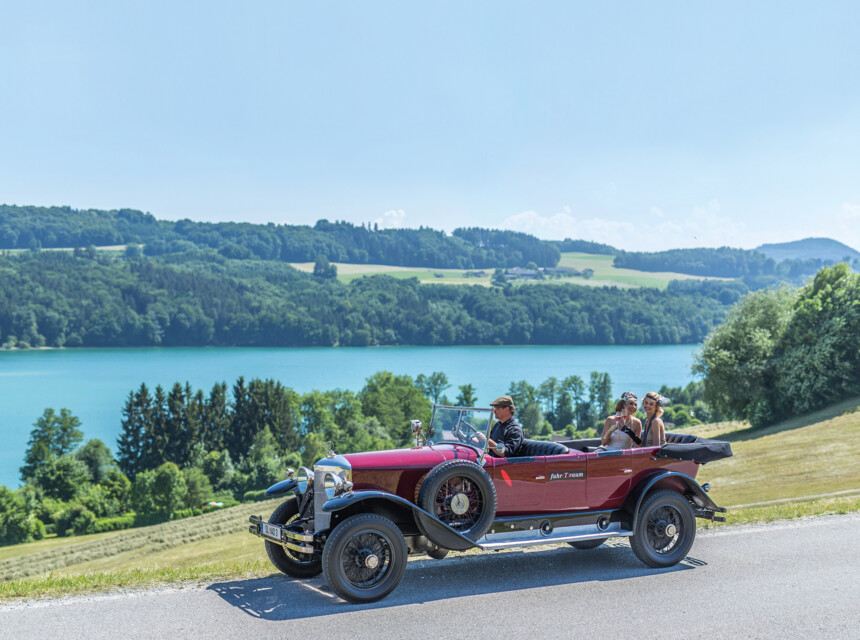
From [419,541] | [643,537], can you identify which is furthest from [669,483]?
[419,541]

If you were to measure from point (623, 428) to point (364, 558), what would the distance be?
400cm

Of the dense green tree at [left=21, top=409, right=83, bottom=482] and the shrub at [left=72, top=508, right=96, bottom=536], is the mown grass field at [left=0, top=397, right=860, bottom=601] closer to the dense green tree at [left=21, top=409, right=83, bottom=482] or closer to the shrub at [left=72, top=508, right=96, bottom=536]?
the shrub at [left=72, top=508, right=96, bottom=536]

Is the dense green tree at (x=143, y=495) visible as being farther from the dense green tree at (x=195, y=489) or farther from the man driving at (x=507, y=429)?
the man driving at (x=507, y=429)

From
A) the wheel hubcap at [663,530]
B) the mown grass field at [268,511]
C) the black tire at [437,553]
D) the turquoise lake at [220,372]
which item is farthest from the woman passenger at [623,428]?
the turquoise lake at [220,372]

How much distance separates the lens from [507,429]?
8.84 metres

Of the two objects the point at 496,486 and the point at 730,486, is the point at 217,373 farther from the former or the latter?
the point at 496,486

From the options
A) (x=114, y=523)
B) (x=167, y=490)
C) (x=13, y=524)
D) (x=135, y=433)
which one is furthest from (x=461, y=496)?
(x=135, y=433)

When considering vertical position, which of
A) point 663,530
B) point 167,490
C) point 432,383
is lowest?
point 167,490

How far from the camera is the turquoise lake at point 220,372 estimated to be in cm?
11325

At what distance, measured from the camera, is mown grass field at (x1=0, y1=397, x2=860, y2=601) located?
8.62m

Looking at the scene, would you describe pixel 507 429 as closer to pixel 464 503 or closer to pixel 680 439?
pixel 464 503


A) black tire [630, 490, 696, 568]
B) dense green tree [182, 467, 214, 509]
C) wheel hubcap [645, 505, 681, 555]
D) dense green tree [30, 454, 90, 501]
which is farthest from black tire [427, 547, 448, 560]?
dense green tree [30, 454, 90, 501]

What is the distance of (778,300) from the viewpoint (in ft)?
152

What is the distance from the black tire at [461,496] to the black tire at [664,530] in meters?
1.98
